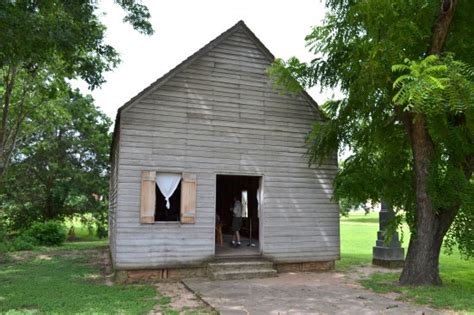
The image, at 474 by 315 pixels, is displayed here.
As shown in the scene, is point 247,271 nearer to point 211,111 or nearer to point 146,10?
point 211,111

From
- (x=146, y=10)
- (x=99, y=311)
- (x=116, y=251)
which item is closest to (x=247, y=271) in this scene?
(x=116, y=251)

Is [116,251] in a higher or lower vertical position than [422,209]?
lower

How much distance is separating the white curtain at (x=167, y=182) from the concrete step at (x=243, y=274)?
226cm

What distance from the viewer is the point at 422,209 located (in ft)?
33.8

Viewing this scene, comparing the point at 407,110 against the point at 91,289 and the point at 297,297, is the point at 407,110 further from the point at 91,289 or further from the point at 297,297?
the point at 91,289

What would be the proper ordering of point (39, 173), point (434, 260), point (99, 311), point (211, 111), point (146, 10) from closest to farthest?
point (99, 311)
point (434, 260)
point (211, 111)
point (146, 10)
point (39, 173)

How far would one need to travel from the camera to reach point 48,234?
20703 millimetres

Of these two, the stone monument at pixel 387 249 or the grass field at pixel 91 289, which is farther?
the stone monument at pixel 387 249

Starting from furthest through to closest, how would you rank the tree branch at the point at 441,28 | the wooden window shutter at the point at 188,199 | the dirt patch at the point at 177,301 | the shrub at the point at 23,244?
the shrub at the point at 23,244, the wooden window shutter at the point at 188,199, the tree branch at the point at 441,28, the dirt patch at the point at 177,301

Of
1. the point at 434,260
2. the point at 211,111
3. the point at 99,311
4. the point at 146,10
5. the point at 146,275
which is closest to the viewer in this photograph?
the point at 99,311

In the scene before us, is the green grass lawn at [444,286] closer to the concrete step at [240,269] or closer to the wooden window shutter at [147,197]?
the concrete step at [240,269]

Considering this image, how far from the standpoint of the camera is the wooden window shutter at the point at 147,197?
1093 cm

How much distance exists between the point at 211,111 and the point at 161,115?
1.45 m

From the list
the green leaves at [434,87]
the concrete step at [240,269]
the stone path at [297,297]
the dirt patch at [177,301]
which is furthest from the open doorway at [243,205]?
the green leaves at [434,87]
